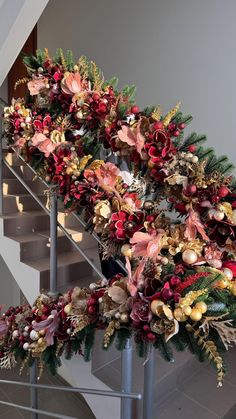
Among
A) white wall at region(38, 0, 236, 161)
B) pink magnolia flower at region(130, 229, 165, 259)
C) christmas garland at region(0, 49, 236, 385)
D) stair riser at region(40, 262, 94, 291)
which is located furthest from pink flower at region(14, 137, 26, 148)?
Result: white wall at region(38, 0, 236, 161)

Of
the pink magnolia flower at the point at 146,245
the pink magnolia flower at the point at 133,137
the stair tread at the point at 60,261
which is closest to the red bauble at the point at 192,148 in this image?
the pink magnolia flower at the point at 133,137

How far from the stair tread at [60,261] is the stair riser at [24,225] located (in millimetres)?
264

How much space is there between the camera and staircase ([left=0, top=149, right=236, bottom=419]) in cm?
140

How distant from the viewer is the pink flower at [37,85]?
1044 millimetres

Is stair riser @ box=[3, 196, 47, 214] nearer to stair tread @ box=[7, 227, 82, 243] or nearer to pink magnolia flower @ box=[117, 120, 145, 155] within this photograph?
stair tread @ box=[7, 227, 82, 243]

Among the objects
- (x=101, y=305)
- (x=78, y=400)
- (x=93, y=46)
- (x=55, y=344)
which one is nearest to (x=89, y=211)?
(x=101, y=305)

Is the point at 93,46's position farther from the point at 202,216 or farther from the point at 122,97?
the point at 202,216

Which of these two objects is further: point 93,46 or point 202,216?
point 93,46

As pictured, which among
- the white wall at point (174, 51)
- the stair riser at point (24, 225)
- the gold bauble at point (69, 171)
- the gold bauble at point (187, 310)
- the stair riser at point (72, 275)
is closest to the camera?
the gold bauble at point (187, 310)

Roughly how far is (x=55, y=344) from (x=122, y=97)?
766 millimetres

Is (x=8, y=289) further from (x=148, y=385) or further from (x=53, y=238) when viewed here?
(x=148, y=385)

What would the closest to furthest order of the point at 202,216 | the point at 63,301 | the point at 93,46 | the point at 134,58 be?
the point at 202,216, the point at 63,301, the point at 134,58, the point at 93,46

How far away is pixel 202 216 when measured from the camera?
75 centimetres

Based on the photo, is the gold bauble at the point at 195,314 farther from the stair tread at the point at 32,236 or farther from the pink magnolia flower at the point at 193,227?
the stair tread at the point at 32,236
